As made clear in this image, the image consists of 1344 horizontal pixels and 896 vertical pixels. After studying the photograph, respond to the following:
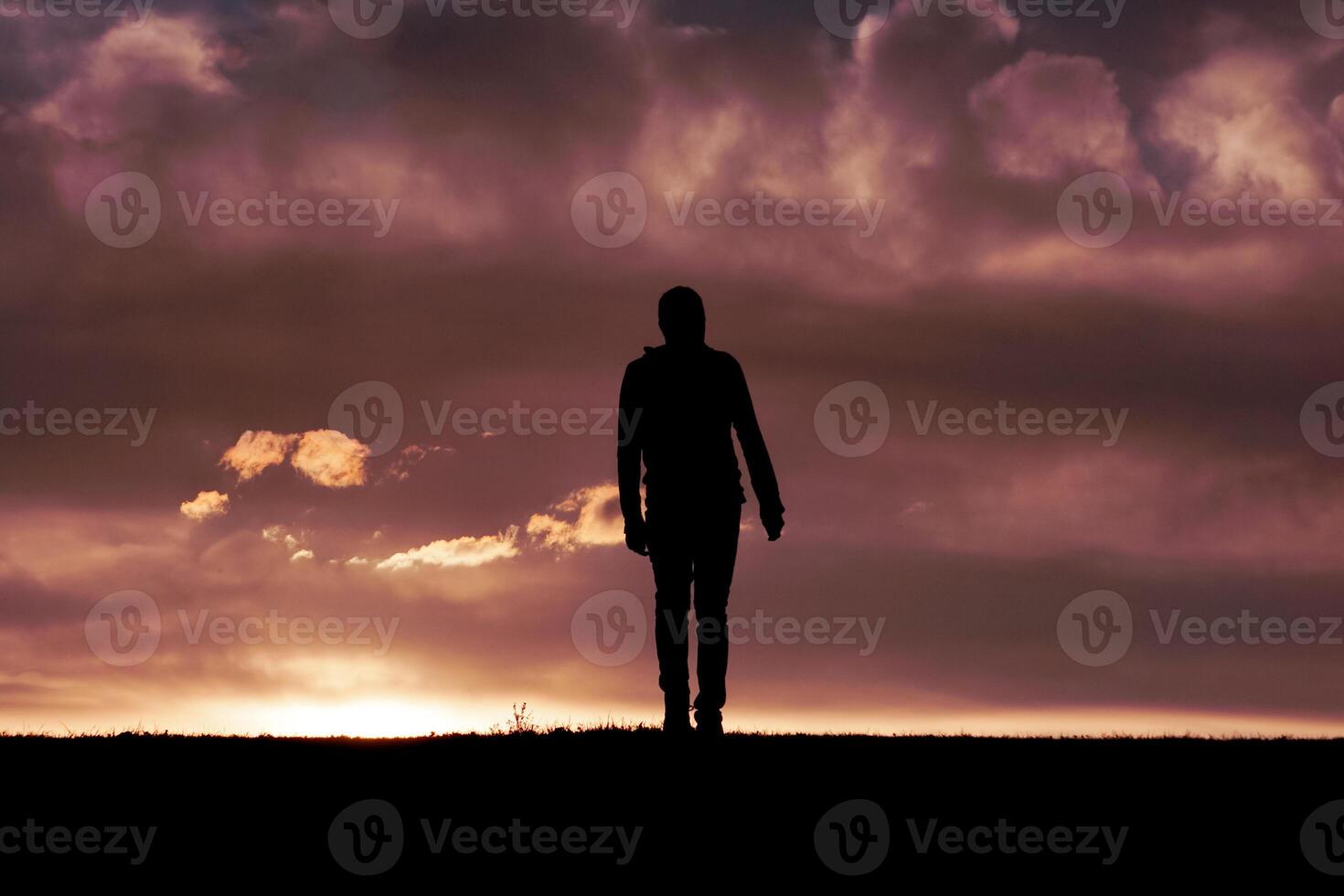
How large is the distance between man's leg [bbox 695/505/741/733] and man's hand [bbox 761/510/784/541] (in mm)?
440

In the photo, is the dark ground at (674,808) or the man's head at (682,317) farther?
the man's head at (682,317)

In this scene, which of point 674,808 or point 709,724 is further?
point 709,724

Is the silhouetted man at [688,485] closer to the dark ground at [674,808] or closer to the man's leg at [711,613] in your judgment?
the man's leg at [711,613]

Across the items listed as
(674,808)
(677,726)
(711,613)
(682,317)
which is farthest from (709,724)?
(682,317)

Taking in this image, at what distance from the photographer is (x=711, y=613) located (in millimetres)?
11500

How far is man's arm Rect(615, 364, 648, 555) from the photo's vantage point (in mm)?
11758

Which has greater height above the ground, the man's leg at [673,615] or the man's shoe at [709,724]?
the man's leg at [673,615]

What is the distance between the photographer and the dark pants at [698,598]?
37.8 ft

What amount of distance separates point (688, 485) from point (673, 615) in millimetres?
Answer: 1136

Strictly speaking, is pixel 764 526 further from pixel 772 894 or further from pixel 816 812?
pixel 772 894

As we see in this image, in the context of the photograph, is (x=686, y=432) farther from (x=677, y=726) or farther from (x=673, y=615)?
(x=677, y=726)

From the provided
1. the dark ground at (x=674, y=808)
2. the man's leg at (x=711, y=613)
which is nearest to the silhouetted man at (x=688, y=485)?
the man's leg at (x=711, y=613)

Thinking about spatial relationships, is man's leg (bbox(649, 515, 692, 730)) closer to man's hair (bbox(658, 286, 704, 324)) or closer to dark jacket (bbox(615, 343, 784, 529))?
dark jacket (bbox(615, 343, 784, 529))

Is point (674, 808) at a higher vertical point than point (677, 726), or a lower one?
lower
